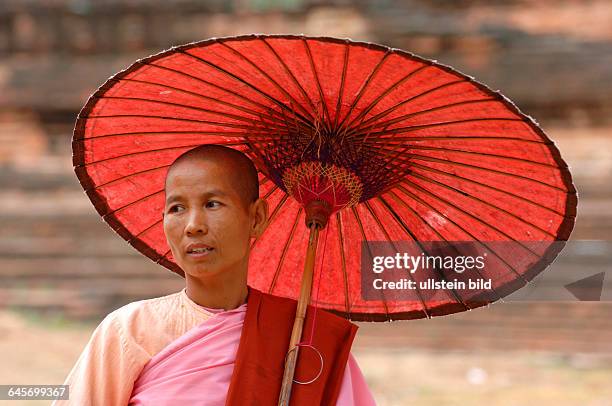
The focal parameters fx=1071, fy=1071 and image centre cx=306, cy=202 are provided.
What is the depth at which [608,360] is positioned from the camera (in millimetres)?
7039

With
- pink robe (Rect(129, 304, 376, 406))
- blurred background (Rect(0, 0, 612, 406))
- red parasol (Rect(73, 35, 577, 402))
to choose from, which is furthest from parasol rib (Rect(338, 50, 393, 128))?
blurred background (Rect(0, 0, 612, 406))

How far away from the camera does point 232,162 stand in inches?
95.8

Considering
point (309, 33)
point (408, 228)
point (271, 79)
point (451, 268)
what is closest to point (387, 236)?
point (408, 228)

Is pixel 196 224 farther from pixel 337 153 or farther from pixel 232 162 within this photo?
pixel 337 153

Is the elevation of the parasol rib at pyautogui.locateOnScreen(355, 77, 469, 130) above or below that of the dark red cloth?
above

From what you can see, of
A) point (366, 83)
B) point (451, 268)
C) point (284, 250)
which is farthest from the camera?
point (284, 250)

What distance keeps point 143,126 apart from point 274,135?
0.31 metres

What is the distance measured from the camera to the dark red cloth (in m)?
2.31

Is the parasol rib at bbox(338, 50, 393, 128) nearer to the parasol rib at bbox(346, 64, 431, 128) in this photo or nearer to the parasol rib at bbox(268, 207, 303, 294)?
the parasol rib at bbox(346, 64, 431, 128)

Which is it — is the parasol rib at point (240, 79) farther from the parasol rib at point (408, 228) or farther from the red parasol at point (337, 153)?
the parasol rib at point (408, 228)

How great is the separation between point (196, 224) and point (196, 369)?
311 mm

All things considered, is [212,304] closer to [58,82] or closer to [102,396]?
[102,396]

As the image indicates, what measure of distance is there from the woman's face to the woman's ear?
2.2 inches

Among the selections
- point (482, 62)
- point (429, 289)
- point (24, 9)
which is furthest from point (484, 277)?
point (24, 9)
